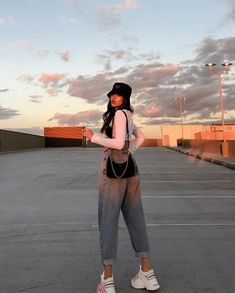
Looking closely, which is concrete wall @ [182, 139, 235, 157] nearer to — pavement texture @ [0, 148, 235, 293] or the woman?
pavement texture @ [0, 148, 235, 293]

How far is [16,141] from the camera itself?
54.3 m

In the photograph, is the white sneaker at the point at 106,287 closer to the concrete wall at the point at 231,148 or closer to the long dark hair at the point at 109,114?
the long dark hair at the point at 109,114

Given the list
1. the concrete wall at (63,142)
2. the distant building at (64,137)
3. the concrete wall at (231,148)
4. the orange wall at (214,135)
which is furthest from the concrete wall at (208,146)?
the distant building at (64,137)

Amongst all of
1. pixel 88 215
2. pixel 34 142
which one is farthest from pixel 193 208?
pixel 34 142

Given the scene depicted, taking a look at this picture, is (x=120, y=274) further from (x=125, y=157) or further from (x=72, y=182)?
(x=72, y=182)

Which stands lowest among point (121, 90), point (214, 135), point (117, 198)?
point (117, 198)

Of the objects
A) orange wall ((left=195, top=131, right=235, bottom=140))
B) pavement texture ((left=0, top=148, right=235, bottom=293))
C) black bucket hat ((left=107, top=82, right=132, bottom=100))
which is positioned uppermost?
orange wall ((left=195, top=131, right=235, bottom=140))

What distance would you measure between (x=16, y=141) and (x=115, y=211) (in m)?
51.4

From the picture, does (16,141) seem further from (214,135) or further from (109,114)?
(109,114)

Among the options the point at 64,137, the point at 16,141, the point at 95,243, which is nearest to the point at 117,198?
the point at 95,243

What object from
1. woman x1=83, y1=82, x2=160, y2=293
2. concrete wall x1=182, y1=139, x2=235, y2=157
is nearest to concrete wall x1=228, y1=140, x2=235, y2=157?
concrete wall x1=182, y1=139, x2=235, y2=157

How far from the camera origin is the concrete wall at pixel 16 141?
48.3 m

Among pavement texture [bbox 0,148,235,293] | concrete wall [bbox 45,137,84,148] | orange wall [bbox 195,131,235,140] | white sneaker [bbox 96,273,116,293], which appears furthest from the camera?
concrete wall [bbox 45,137,84,148]

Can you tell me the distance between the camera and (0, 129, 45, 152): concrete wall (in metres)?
48.3
